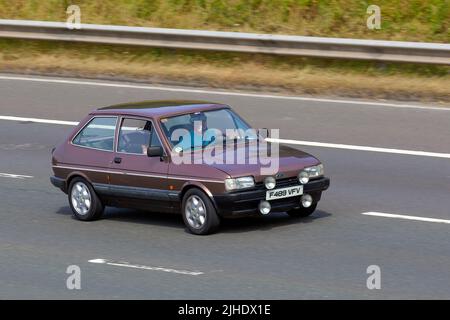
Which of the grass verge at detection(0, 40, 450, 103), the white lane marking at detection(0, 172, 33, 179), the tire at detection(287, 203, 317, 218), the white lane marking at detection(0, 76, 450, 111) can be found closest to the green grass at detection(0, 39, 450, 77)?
the grass verge at detection(0, 40, 450, 103)

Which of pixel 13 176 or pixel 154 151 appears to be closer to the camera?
pixel 154 151

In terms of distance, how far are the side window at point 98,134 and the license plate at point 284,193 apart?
2.27 m

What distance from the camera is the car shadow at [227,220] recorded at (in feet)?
42.4

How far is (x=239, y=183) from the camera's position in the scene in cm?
1230

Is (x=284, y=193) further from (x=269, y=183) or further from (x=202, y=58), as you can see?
(x=202, y=58)

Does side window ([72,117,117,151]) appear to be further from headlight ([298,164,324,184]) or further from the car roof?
headlight ([298,164,324,184])

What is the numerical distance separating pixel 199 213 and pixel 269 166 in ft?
3.05

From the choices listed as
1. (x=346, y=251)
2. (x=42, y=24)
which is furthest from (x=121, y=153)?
(x=42, y=24)

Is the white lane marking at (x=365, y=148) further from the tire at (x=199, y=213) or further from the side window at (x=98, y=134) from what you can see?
the tire at (x=199, y=213)

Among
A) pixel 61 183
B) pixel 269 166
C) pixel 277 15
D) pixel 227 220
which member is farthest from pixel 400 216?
pixel 277 15

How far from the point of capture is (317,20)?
2297cm

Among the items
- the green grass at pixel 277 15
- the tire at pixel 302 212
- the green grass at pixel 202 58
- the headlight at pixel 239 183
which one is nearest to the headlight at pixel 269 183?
the headlight at pixel 239 183

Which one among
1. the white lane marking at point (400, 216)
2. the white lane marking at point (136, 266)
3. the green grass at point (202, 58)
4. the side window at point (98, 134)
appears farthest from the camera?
the green grass at point (202, 58)

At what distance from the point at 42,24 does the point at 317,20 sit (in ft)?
18.5
